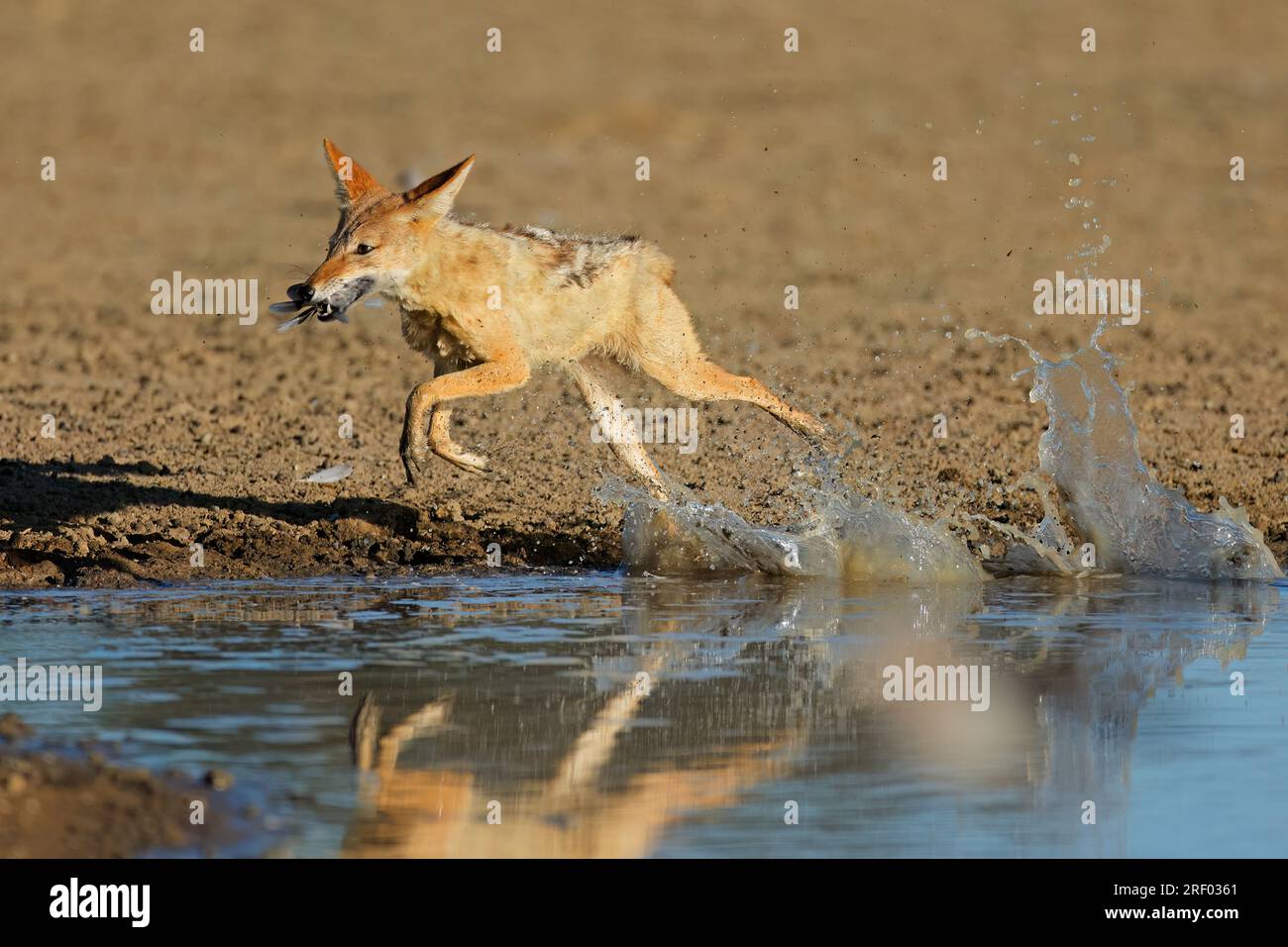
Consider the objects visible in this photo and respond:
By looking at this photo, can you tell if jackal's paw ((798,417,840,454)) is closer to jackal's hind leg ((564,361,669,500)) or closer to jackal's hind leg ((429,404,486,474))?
jackal's hind leg ((564,361,669,500))

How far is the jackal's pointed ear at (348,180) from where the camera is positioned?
9.22m

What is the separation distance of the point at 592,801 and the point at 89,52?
74.9 feet

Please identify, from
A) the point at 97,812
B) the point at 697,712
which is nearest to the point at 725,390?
the point at 697,712

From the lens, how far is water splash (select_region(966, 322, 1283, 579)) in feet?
29.6

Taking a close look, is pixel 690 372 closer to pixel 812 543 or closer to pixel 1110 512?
pixel 812 543

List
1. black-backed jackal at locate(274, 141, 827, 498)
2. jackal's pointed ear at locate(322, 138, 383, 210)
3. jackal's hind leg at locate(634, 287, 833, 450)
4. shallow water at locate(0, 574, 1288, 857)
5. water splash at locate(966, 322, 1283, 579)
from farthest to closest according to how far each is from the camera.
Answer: jackal's hind leg at locate(634, 287, 833, 450) < jackal's pointed ear at locate(322, 138, 383, 210) < water splash at locate(966, 322, 1283, 579) < black-backed jackal at locate(274, 141, 827, 498) < shallow water at locate(0, 574, 1288, 857)

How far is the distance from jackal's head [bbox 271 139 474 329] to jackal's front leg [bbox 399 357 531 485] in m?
0.48

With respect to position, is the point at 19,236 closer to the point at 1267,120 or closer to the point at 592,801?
the point at 1267,120

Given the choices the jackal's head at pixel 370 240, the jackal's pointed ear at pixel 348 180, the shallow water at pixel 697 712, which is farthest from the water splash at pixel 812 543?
the jackal's pointed ear at pixel 348 180

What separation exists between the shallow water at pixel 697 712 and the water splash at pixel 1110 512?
9.8 inches

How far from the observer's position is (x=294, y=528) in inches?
388

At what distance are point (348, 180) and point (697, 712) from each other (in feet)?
12.8

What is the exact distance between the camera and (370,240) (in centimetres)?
884

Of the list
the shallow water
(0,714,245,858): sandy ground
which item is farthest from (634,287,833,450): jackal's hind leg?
(0,714,245,858): sandy ground
